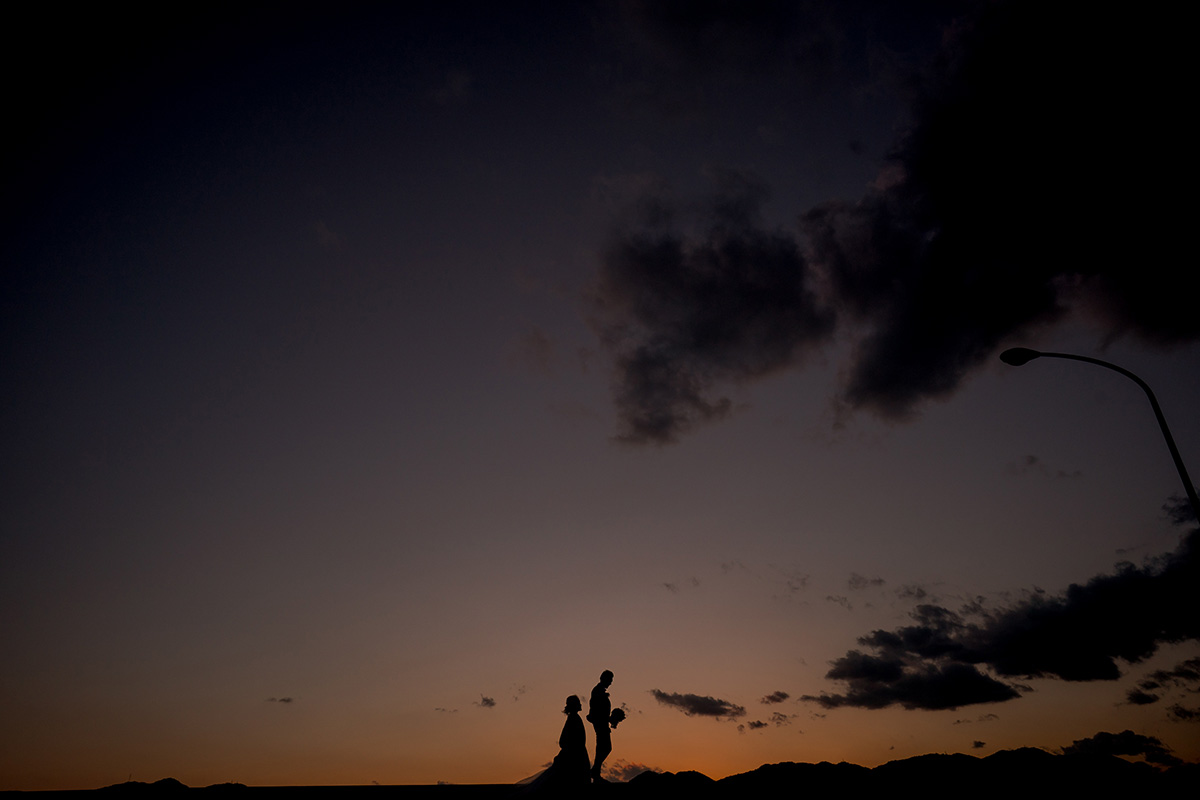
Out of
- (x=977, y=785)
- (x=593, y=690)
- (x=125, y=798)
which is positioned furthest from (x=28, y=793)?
(x=977, y=785)

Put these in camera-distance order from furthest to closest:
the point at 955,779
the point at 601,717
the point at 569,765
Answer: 1. the point at 601,717
2. the point at 569,765
3. the point at 955,779

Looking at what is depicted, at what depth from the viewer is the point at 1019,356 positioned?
13820 millimetres

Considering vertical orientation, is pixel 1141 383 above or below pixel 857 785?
above

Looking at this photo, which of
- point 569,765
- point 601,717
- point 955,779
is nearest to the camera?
point 955,779

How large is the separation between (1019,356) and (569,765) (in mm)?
12858

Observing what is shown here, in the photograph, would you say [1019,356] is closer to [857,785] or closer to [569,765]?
[857,785]

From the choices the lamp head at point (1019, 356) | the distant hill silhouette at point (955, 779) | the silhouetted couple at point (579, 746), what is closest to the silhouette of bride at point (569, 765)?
the silhouetted couple at point (579, 746)

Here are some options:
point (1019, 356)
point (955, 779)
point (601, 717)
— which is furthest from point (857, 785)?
point (1019, 356)

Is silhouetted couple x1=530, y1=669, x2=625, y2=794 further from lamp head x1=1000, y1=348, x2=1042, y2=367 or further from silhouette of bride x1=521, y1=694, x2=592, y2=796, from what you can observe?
lamp head x1=1000, y1=348, x2=1042, y2=367

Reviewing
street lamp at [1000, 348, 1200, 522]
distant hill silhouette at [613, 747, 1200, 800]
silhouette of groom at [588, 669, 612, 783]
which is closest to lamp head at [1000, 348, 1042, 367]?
street lamp at [1000, 348, 1200, 522]

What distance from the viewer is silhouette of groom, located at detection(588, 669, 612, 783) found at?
12.9 m

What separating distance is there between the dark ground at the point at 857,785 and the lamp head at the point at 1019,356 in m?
7.69

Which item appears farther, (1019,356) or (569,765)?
(1019,356)

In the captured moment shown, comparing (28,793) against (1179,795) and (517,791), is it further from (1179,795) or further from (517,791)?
(1179,795)
